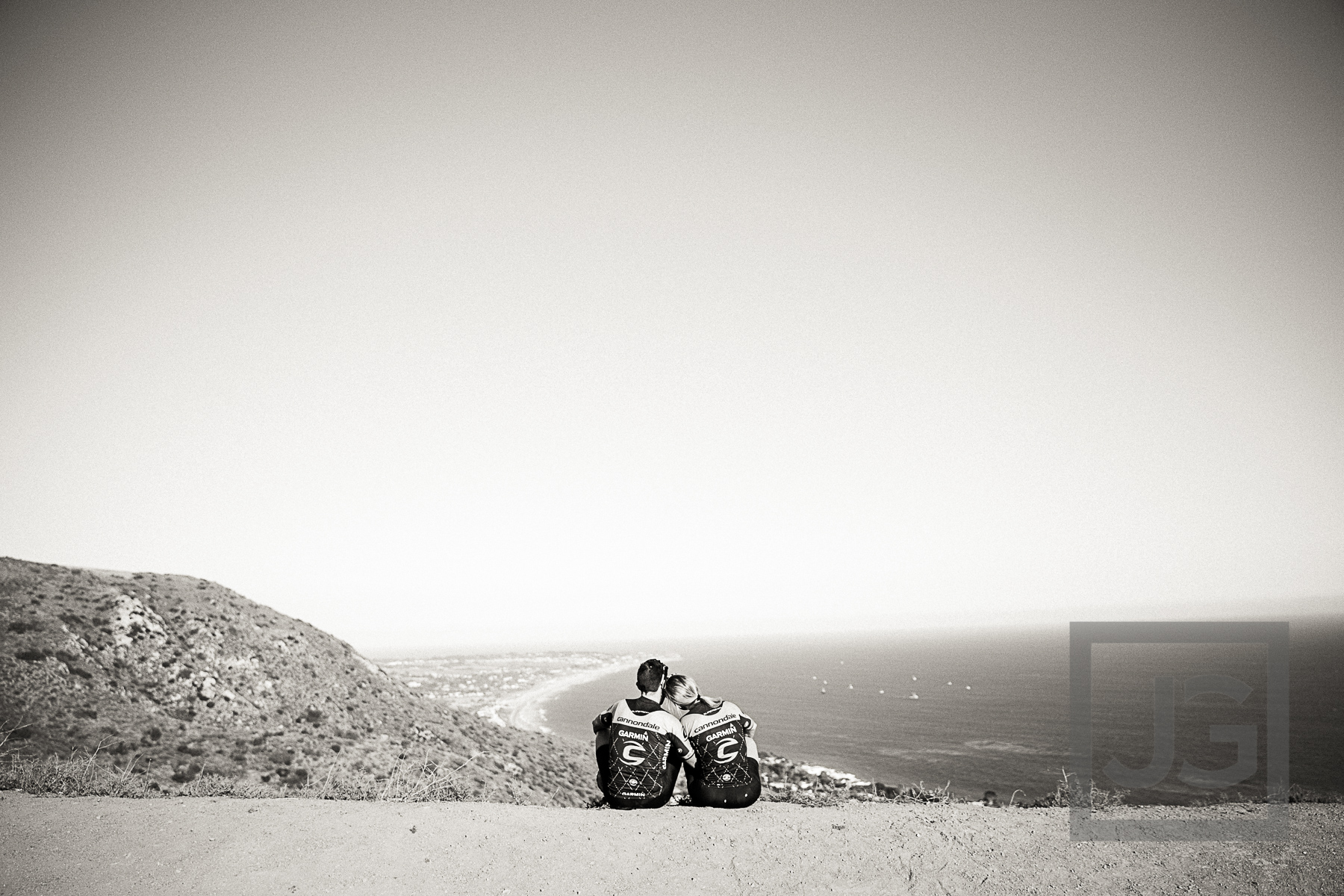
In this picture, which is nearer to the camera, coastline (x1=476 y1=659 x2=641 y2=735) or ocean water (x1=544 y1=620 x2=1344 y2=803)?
ocean water (x1=544 y1=620 x2=1344 y2=803)

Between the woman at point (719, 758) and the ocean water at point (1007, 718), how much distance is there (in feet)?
82.4

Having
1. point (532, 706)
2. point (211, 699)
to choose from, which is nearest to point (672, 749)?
point (211, 699)

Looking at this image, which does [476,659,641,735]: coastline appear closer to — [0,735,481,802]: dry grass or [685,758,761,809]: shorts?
[0,735,481,802]: dry grass

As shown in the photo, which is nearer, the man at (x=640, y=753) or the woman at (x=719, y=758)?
the man at (x=640, y=753)

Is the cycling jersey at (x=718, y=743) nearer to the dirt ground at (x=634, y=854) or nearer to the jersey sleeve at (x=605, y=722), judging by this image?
the dirt ground at (x=634, y=854)

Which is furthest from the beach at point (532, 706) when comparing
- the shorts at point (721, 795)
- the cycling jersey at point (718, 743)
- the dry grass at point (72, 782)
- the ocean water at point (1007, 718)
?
the cycling jersey at point (718, 743)

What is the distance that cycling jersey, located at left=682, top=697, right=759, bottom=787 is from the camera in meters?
7.95

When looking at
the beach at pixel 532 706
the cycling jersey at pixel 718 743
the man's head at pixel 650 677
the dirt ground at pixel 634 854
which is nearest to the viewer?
the dirt ground at pixel 634 854

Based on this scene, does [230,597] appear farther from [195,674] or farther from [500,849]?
[500,849]

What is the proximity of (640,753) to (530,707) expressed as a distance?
115651mm

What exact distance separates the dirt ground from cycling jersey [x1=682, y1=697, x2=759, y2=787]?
1.28ft

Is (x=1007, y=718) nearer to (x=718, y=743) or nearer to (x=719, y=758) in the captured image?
(x=719, y=758)

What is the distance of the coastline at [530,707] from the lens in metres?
90.6

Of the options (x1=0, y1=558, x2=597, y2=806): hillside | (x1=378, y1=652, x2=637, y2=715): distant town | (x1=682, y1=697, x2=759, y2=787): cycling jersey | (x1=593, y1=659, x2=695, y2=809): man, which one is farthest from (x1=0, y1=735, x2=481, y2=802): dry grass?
(x1=378, y1=652, x2=637, y2=715): distant town
